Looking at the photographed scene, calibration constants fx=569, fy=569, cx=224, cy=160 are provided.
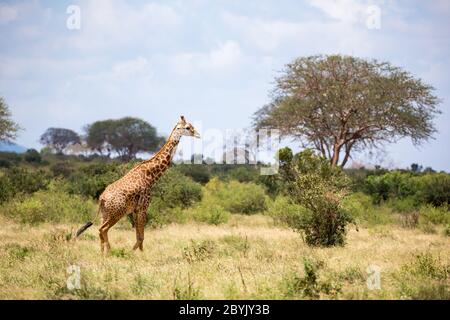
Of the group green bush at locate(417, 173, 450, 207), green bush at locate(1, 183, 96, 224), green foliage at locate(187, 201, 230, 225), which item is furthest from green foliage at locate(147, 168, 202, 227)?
green bush at locate(417, 173, 450, 207)

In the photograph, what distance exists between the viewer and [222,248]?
12305mm

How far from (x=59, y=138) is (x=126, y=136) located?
1812cm

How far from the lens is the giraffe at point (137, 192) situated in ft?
36.3

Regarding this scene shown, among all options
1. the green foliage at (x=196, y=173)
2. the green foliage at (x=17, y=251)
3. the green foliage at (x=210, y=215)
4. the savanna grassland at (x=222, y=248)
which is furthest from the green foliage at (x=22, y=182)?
the green foliage at (x=196, y=173)

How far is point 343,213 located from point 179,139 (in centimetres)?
480

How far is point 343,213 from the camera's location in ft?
46.1

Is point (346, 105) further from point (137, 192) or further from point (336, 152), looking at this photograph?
point (137, 192)

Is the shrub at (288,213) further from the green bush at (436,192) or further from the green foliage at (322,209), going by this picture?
the green bush at (436,192)

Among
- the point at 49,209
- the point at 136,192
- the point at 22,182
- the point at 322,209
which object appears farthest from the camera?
the point at 22,182

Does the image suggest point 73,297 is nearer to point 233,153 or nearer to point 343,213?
point 343,213

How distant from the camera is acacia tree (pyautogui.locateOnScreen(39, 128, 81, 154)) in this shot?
71.3m

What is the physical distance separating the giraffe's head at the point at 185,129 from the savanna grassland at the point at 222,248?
225 cm

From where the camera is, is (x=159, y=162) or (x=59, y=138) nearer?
(x=159, y=162)

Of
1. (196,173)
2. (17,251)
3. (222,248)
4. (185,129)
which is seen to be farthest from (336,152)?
(17,251)
